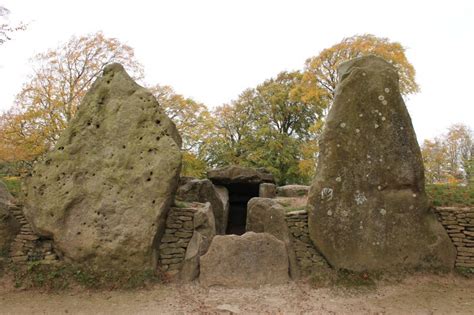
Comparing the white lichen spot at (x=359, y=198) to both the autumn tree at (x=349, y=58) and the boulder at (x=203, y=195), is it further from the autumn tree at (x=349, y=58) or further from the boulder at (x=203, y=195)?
the autumn tree at (x=349, y=58)

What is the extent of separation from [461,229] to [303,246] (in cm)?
379

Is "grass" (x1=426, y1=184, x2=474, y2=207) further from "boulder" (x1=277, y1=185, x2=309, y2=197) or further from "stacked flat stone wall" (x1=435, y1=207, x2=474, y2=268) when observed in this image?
"boulder" (x1=277, y1=185, x2=309, y2=197)

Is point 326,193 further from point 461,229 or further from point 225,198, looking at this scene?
point 225,198

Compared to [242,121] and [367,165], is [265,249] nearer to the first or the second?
[367,165]

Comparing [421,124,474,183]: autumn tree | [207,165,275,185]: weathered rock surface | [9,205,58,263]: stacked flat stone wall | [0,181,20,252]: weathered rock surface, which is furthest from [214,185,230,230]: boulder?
[421,124,474,183]: autumn tree

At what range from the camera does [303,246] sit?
7609 mm

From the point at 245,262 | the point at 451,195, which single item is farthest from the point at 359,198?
the point at 245,262

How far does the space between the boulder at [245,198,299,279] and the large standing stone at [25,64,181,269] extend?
222 centimetres

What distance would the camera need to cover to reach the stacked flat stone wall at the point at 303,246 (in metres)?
7.43

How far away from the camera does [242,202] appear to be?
55.2 ft

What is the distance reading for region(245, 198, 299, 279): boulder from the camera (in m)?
7.58

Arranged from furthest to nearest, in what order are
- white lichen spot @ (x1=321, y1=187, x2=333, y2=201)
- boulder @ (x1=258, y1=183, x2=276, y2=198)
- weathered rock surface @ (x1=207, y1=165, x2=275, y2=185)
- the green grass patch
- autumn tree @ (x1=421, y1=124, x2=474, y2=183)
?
autumn tree @ (x1=421, y1=124, x2=474, y2=183) → weathered rock surface @ (x1=207, y1=165, x2=275, y2=185) → boulder @ (x1=258, y1=183, x2=276, y2=198) → white lichen spot @ (x1=321, y1=187, x2=333, y2=201) → the green grass patch

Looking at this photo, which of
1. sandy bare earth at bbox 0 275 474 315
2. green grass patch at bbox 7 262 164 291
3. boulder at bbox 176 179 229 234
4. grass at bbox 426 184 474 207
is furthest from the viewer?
boulder at bbox 176 179 229 234

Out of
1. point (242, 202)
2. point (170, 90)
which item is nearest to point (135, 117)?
point (242, 202)
